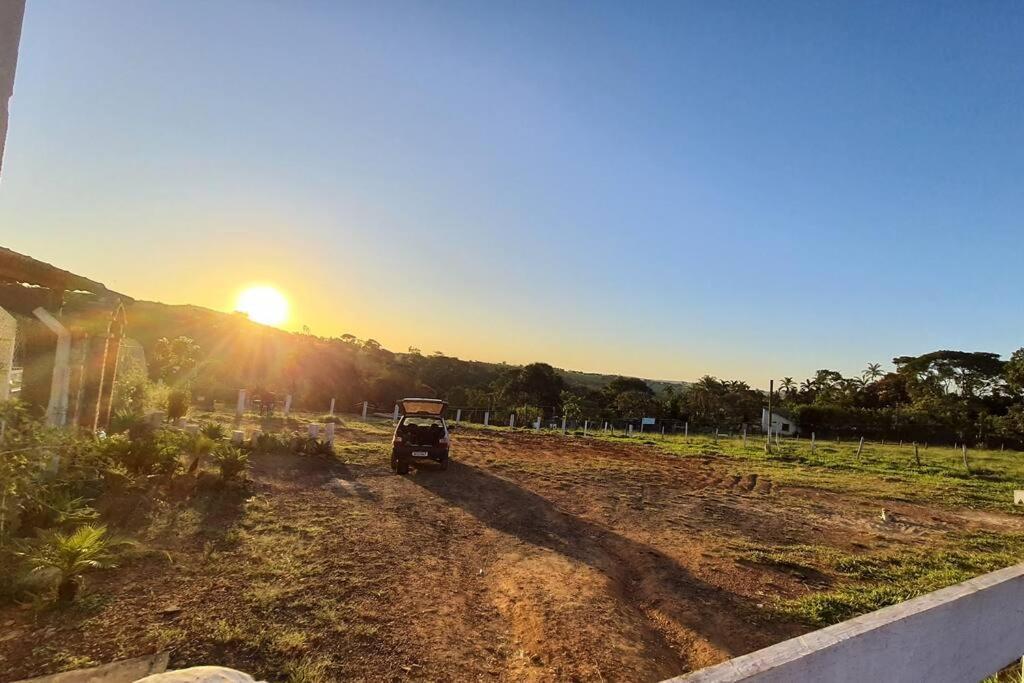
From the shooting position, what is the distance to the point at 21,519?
21.6 ft

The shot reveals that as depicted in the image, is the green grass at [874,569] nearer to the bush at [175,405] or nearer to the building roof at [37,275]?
the building roof at [37,275]

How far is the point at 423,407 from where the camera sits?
16812 millimetres

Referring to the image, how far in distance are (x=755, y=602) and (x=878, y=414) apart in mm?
54864

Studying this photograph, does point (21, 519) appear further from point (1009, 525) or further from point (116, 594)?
point (1009, 525)

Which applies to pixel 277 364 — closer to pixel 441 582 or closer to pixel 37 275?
pixel 37 275

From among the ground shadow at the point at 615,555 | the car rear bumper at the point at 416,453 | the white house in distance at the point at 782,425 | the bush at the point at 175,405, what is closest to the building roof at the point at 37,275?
the car rear bumper at the point at 416,453

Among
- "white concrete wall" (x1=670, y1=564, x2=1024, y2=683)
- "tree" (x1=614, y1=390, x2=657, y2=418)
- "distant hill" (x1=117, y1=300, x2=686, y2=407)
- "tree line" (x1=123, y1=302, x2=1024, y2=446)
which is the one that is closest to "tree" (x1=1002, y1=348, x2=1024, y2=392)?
"tree line" (x1=123, y1=302, x2=1024, y2=446)

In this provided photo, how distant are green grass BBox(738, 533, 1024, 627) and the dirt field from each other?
0.28 meters

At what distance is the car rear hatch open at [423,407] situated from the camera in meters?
15.9

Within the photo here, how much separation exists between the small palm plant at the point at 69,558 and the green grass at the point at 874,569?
785 centimetres

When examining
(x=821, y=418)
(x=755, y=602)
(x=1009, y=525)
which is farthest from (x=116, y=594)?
(x=821, y=418)

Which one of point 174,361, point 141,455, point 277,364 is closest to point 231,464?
point 141,455

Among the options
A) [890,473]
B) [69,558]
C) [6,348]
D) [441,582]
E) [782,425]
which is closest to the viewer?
[69,558]

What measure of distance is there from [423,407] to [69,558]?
11520mm
